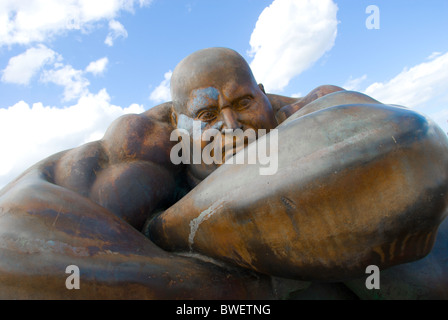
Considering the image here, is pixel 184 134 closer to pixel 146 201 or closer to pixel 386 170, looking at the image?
pixel 146 201

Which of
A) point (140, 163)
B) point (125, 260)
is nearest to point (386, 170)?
point (125, 260)

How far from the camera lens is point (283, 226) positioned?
971 millimetres

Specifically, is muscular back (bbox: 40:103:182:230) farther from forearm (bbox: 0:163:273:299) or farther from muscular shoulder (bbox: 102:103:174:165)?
forearm (bbox: 0:163:273:299)

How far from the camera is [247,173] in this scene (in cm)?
107

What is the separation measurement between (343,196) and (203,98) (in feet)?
2.98

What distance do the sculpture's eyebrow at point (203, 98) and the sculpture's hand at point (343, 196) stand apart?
64cm

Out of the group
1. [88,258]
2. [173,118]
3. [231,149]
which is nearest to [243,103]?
[231,149]

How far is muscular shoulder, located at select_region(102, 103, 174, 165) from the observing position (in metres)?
1.74

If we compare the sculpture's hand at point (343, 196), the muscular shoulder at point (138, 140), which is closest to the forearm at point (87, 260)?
the sculpture's hand at point (343, 196)

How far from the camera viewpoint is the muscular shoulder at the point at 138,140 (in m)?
1.74

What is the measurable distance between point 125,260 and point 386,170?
79 cm

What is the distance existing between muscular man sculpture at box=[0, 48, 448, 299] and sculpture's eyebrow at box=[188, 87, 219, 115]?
453 millimetres

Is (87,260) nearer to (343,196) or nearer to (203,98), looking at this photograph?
(343,196)
